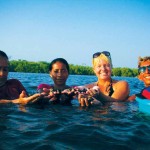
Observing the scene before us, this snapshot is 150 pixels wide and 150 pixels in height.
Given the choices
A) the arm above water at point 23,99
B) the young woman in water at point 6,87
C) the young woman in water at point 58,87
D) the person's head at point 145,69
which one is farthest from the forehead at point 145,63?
the young woman in water at point 6,87

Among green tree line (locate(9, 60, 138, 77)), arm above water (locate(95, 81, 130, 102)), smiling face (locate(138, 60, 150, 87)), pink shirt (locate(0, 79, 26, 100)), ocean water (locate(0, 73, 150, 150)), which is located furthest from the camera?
green tree line (locate(9, 60, 138, 77))

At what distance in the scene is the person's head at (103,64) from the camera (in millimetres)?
6984

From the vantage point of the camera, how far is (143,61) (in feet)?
20.5

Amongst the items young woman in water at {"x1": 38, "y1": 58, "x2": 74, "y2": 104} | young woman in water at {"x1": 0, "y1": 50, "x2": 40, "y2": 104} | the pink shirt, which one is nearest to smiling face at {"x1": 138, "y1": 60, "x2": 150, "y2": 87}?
young woman in water at {"x1": 38, "y1": 58, "x2": 74, "y2": 104}

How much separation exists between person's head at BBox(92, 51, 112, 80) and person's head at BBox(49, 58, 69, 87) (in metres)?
0.97

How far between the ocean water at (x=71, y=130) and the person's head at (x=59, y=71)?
1.11 metres

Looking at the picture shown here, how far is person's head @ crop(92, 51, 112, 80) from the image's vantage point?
22.9 feet

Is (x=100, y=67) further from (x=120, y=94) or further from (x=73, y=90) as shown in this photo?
(x=73, y=90)

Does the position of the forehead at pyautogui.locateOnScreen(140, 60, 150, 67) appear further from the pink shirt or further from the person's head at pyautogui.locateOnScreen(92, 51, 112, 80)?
the pink shirt

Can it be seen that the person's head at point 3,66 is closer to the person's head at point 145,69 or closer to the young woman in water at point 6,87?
the young woman in water at point 6,87

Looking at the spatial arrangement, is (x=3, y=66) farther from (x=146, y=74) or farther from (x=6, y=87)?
(x=146, y=74)

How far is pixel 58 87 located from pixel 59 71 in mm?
494

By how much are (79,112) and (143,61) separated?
2.21m

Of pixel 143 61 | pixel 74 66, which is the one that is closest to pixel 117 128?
pixel 143 61
